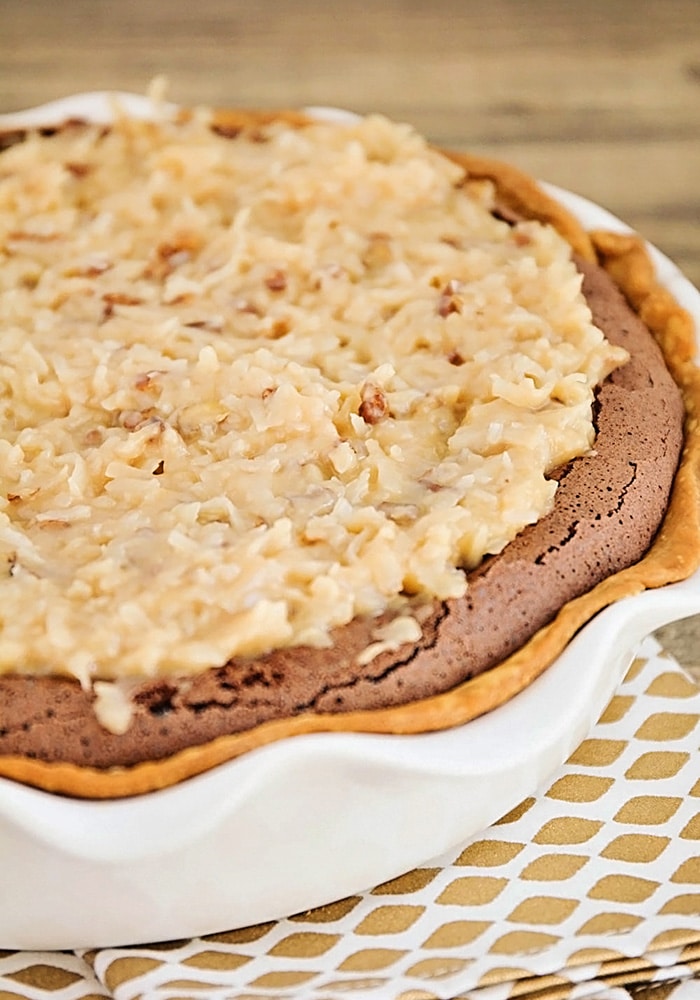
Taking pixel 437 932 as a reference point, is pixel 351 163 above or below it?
above

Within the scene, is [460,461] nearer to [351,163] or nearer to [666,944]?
[666,944]

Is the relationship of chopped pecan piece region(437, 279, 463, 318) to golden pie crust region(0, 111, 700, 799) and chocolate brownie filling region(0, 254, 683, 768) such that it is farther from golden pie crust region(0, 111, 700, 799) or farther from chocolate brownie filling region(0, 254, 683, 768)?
golden pie crust region(0, 111, 700, 799)

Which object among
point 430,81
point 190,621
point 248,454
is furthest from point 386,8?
point 190,621

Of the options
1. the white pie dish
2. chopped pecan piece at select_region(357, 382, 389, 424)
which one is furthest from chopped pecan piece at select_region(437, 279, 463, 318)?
the white pie dish

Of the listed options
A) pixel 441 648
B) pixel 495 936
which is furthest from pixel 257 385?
pixel 495 936

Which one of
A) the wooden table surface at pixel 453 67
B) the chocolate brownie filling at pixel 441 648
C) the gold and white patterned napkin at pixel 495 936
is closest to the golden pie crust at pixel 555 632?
the chocolate brownie filling at pixel 441 648

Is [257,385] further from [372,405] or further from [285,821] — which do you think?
[285,821]

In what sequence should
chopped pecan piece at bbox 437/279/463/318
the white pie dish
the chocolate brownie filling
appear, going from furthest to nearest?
chopped pecan piece at bbox 437/279/463/318, the chocolate brownie filling, the white pie dish

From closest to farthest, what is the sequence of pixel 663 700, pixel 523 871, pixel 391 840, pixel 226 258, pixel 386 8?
pixel 391 840, pixel 523 871, pixel 663 700, pixel 226 258, pixel 386 8
